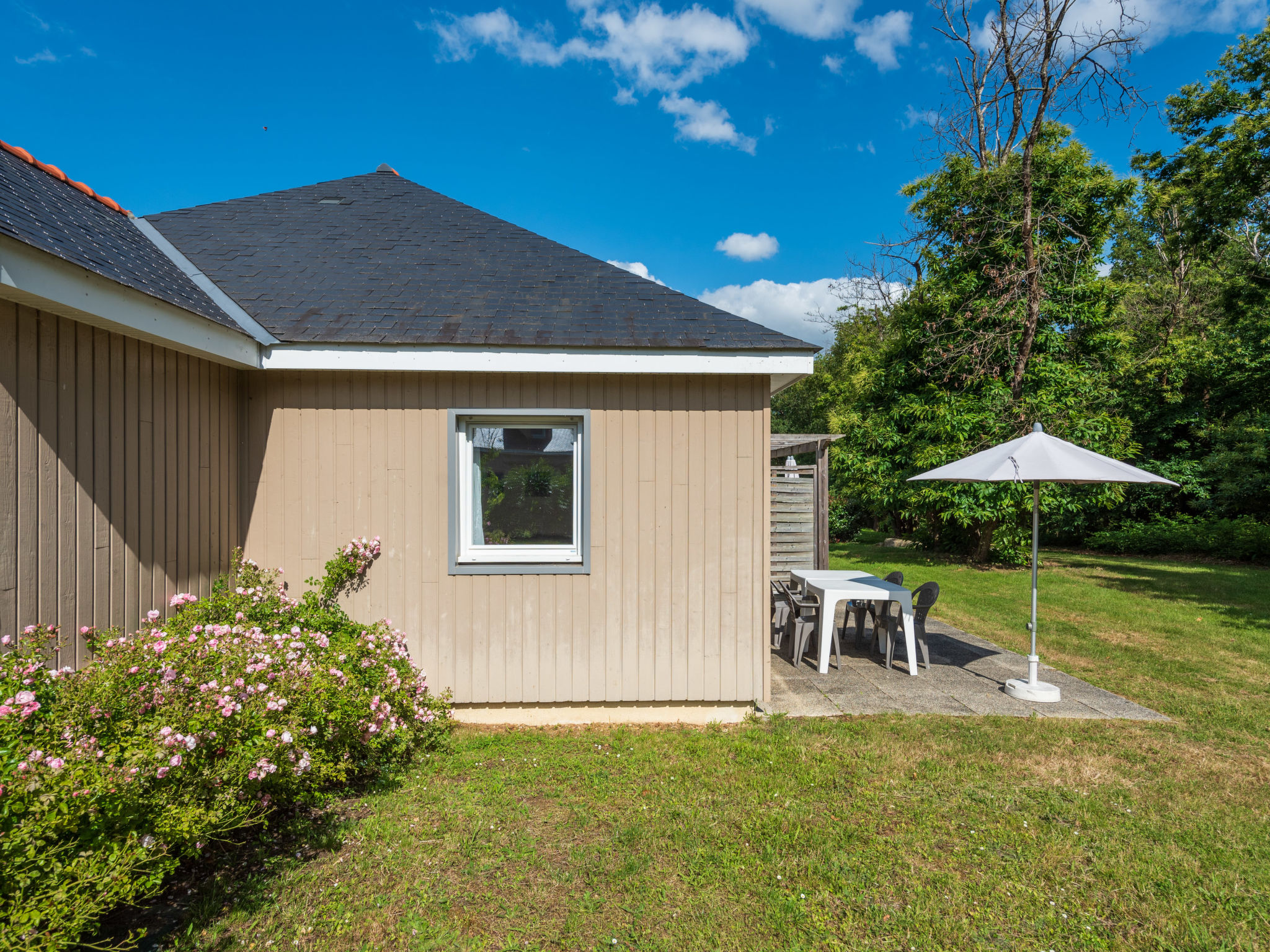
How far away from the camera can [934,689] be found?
5867mm

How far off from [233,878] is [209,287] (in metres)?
4.18

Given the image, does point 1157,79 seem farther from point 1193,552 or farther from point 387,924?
point 387,924

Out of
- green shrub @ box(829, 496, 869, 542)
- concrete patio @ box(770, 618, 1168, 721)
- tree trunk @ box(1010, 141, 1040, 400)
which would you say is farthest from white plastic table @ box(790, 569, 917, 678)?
green shrub @ box(829, 496, 869, 542)

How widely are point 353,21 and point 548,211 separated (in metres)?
9.54

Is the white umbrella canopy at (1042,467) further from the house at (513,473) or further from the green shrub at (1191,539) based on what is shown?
the green shrub at (1191,539)

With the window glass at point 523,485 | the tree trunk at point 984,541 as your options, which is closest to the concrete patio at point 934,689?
the window glass at point 523,485

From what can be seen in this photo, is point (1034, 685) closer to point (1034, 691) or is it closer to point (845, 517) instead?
point (1034, 691)

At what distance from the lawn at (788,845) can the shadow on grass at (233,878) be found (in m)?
0.01

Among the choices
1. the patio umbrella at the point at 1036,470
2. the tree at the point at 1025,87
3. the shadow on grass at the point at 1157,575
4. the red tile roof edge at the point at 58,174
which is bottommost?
the shadow on grass at the point at 1157,575

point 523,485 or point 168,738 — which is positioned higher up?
point 523,485

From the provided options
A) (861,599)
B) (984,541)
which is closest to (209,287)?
(861,599)

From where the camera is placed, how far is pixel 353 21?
8.43m

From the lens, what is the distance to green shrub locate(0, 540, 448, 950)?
→ 2.00 metres

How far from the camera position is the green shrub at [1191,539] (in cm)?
1531
